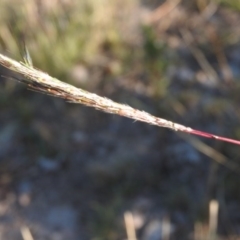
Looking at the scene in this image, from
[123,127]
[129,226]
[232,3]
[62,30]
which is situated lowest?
[129,226]

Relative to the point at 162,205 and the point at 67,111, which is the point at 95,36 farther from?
the point at 162,205

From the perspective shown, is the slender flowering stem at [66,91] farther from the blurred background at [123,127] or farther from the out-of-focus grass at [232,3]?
the out-of-focus grass at [232,3]

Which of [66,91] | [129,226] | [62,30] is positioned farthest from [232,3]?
[66,91]

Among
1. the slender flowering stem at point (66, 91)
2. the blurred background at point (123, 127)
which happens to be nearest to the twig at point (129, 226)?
the blurred background at point (123, 127)

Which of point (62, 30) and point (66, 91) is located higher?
point (62, 30)

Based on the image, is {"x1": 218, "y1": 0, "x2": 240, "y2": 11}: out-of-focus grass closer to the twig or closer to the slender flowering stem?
the twig

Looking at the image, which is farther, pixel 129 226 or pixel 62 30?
pixel 62 30

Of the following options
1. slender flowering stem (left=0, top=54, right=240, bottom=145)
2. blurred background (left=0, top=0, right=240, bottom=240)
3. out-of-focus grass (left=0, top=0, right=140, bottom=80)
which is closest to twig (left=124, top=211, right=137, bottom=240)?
blurred background (left=0, top=0, right=240, bottom=240)

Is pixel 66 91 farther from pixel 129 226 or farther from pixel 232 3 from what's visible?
pixel 232 3

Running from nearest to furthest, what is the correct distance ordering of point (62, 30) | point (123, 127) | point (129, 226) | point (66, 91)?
point (66, 91) → point (129, 226) → point (123, 127) → point (62, 30)

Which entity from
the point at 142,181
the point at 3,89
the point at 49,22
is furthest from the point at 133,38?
the point at 142,181
